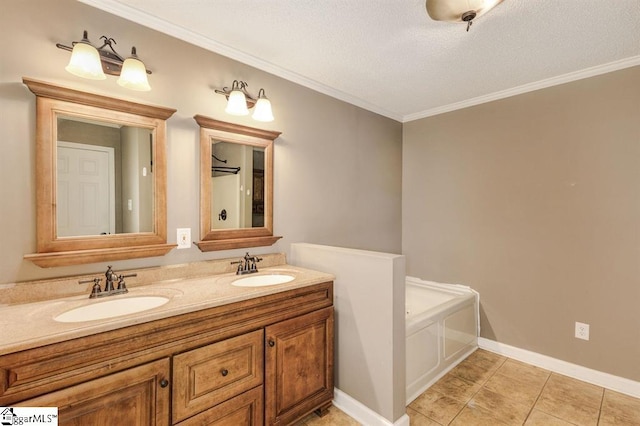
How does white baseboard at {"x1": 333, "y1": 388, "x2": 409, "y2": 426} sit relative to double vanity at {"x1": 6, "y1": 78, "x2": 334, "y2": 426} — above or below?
below

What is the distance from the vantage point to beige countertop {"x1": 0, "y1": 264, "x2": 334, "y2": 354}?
3.14ft

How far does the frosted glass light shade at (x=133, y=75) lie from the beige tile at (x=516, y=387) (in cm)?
296

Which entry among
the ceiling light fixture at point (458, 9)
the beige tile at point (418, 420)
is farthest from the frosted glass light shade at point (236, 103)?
the beige tile at point (418, 420)

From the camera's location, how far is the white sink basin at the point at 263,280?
72.9 inches

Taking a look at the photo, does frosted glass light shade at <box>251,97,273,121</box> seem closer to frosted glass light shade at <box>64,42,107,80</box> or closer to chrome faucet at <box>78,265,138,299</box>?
frosted glass light shade at <box>64,42,107,80</box>

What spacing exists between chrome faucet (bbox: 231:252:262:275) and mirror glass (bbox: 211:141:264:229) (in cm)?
23

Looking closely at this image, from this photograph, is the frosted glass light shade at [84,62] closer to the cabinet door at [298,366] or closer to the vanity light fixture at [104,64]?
the vanity light fixture at [104,64]

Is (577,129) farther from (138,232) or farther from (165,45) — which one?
(138,232)

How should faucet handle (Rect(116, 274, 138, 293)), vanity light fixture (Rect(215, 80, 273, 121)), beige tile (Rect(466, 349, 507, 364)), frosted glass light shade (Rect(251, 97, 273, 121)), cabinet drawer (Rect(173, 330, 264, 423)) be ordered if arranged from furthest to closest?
beige tile (Rect(466, 349, 507, 364))
frosted glass light shade (Rect(251, 97, 273, 121))
vanity light fixture (Rect(215, 80, 273, 121))
faucet handle (Rect(116, 274, 138, 293))
cabinet drawer (Rect(173, 330, 264, 423))

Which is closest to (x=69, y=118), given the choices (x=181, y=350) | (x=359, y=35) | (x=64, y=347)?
(x=64, y=347)

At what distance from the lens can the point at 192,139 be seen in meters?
1.83

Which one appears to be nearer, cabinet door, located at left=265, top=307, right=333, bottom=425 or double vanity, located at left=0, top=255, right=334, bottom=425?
double vanity, located at left=0, top=255, right=334, bottom=425

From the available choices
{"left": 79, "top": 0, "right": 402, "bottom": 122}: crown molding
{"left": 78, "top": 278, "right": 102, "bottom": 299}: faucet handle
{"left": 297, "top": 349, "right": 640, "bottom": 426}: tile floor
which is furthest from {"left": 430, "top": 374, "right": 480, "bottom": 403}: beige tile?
{"left": 79, "top": 0, "right": 402, "bottom": 122}: crown molding

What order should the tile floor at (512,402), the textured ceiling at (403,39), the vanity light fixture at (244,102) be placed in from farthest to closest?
the vanity light fixture at (244,102)
the tile floor at (512,402)
the textured ceiling at (403,39)
